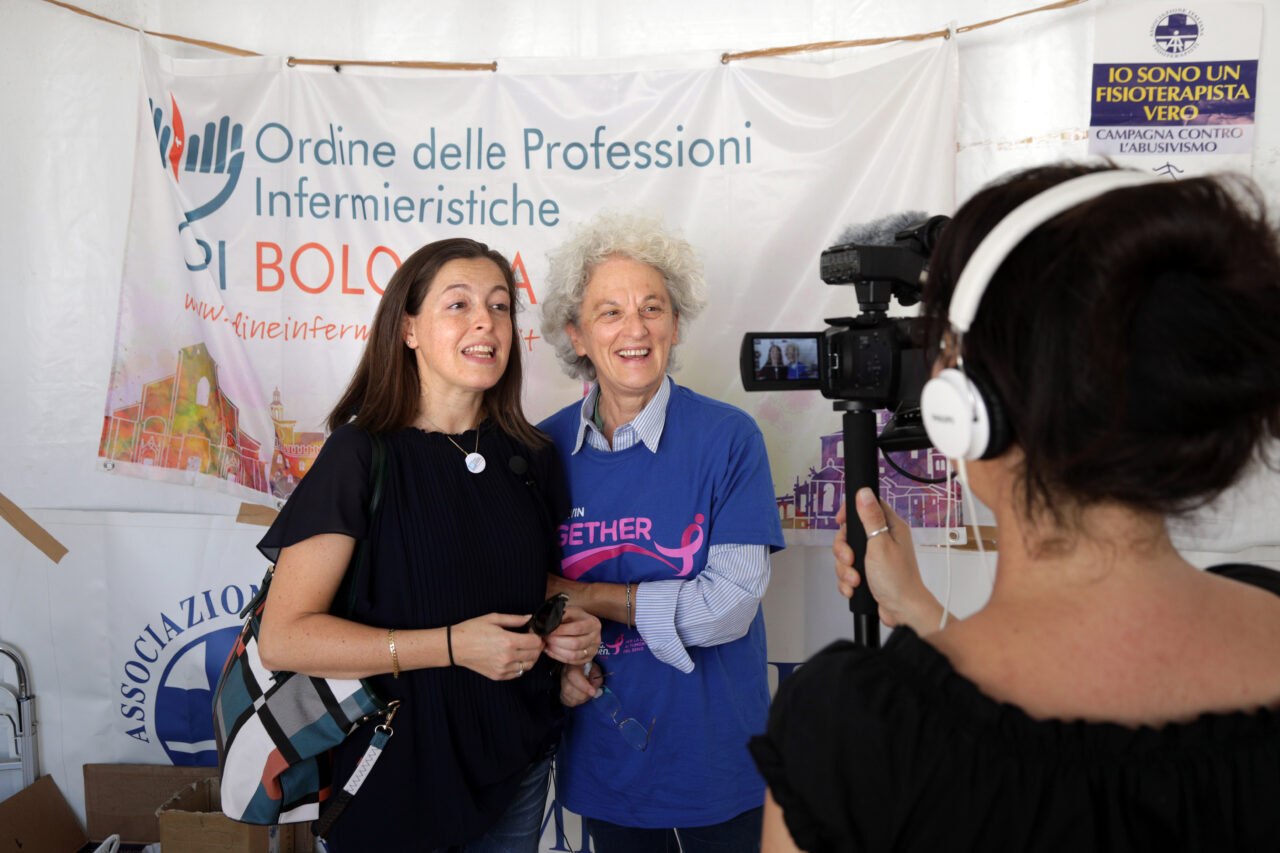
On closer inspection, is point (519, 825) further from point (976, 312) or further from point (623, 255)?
point (976, 312)

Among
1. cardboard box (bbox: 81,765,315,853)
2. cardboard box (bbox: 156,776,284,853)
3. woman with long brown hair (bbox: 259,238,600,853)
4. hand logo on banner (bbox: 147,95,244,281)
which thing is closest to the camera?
woman with long brown hair (bbox: 259,238,600,853)

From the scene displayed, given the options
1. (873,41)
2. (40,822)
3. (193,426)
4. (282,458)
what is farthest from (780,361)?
(40,822)

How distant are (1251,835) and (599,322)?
4.09 feet

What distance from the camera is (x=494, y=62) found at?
2.31 metres

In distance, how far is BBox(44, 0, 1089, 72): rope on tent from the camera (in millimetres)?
2094

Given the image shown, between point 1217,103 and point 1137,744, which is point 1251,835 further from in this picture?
point 1217,103

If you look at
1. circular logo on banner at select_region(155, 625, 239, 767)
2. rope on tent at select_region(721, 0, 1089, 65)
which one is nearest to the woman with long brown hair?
rope on tent at select_region(721, 0, 1089, 65)

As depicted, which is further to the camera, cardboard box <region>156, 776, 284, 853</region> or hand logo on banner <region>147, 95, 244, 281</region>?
hand logo on banner <region>147, 95, 244, 281</region>

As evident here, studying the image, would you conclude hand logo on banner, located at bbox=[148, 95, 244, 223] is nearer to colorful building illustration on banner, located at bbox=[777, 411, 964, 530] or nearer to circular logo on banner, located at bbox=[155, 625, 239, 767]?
circular logo on banner, located at bbox=[155, 625, 239, 767]

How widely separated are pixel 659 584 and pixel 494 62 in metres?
1.53

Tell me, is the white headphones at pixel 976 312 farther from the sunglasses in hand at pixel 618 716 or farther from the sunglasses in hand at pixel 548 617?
the sunglasses in hand at pixel 618 716

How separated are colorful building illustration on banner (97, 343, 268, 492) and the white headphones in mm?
2152

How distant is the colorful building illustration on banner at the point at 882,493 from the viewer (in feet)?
7.17

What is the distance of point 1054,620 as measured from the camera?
61cm
